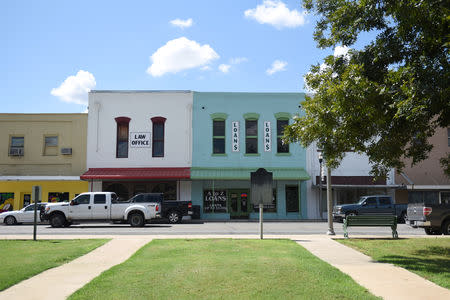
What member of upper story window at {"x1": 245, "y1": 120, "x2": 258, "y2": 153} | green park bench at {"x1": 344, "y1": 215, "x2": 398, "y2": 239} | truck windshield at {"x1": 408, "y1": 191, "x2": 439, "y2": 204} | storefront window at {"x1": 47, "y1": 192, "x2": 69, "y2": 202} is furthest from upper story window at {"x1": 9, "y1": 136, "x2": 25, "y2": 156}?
truck windshield at {"x1": 408, "y1": 191, "x2": 439, "y2": 204}

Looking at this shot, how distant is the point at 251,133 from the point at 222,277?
934 inches

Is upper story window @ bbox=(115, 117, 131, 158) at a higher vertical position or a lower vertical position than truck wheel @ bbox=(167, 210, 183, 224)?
higher

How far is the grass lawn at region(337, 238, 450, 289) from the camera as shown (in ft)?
28.2

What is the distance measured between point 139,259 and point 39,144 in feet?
78.9

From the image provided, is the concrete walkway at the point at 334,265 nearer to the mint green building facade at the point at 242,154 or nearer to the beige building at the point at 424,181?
the mint green building facade at the point at 242,154

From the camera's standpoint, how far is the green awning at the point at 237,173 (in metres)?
28.9

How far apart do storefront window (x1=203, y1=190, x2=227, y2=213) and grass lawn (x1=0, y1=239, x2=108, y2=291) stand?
1596cm

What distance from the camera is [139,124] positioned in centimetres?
3083

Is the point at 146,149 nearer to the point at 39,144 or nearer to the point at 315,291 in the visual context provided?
the point at 39,144

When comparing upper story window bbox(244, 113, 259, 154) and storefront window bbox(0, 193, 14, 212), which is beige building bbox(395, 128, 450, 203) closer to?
upper story window bbox(244, 113, 259, 154)

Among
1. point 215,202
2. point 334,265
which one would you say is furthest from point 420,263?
point 215,202

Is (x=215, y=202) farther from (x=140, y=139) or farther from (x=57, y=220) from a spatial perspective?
(x=57, y=220)

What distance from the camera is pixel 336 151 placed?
1164 centimetres

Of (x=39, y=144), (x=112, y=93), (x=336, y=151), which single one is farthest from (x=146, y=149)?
(x=336, y=151)
